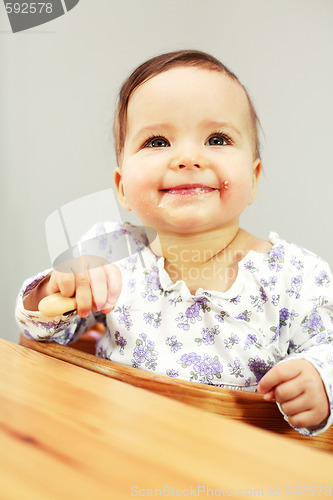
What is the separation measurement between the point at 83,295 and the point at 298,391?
10.0 inches

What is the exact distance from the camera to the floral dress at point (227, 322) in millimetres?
620

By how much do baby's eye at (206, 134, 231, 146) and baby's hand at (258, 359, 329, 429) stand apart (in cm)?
28

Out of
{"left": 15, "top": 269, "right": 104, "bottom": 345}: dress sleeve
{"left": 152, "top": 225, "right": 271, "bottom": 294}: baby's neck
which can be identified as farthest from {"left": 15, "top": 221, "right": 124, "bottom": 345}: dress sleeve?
{"left": 152, "top": 225, "right": 271, "bottom": 294}: baby's neck

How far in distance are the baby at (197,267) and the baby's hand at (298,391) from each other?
0.02 m

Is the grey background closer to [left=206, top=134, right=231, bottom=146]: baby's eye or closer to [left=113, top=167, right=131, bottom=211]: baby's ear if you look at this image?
[left=113, top=167, right=131, bottom=211]: baby's ear

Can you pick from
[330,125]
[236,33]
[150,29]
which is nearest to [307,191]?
[330,125]

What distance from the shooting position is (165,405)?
333 millimetres

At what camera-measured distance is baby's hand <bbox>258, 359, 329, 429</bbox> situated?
19.4 inches

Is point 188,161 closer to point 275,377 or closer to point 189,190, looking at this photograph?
point 189,190

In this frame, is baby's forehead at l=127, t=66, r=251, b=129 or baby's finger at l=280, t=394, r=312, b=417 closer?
baby's finger at l=280, t=394, r=312, b=417

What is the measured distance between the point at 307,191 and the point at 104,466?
0.76 m

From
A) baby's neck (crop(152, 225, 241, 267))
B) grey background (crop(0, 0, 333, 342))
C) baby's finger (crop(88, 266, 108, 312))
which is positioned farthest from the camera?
grey background (crop(0, 0, 333, 342))

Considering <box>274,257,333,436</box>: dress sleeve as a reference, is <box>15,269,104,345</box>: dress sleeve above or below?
above

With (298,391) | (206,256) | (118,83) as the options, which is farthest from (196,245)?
(118,83)
